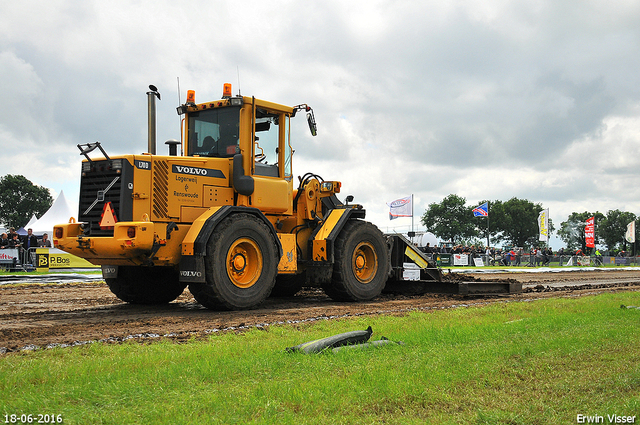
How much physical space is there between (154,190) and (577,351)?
6.79 meters

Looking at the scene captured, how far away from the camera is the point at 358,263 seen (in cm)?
1263

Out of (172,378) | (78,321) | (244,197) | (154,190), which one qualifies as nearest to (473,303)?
(244,197)

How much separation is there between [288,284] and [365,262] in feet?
5.94

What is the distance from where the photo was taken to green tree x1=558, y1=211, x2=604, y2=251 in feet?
391

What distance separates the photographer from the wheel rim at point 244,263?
9984 mm

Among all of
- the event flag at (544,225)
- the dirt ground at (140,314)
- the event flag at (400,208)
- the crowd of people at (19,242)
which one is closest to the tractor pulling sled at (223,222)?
the dirt ground at (140,314)

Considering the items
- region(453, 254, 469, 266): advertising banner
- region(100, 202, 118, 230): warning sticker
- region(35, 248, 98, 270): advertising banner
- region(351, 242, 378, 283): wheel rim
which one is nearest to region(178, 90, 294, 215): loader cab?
region(351, 242, 378, 283): wheel rim

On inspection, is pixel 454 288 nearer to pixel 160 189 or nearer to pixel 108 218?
pixel 160 189

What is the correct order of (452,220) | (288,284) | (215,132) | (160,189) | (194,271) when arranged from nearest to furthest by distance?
1. (194,271)
2. (160,189)
3. (215,132)
4. (288,284)
5. (452,220)

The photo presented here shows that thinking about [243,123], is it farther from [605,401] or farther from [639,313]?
[605,401]

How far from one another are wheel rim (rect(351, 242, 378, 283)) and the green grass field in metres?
5.60

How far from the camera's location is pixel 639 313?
8789mm

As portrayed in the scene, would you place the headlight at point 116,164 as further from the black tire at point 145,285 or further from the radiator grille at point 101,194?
the black tire at point 145,285

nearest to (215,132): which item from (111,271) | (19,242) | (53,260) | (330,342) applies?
(111,271)
